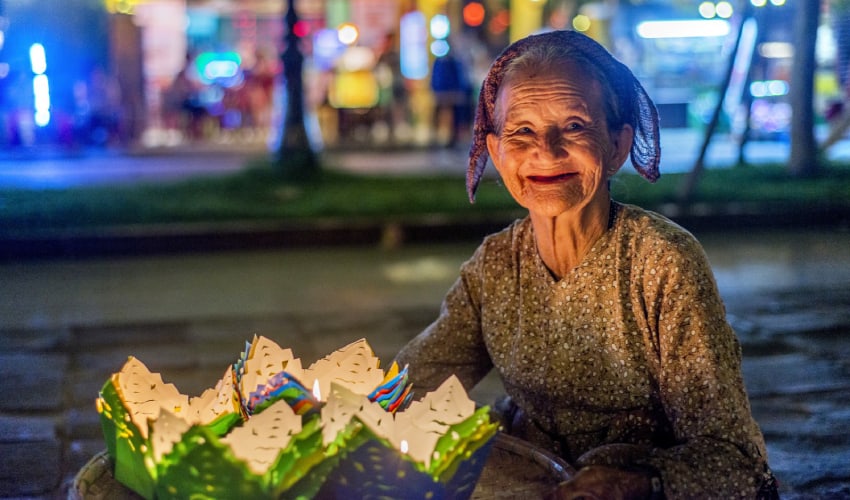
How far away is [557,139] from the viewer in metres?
2.30

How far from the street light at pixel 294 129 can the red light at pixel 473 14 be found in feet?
39.9

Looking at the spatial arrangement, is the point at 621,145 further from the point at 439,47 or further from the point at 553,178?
the point at 439,47

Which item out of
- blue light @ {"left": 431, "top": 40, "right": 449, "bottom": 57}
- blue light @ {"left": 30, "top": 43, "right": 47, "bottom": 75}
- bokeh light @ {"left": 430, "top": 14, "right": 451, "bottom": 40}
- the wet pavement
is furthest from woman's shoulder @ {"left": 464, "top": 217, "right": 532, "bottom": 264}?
bokeh light @ {"left": 430, "top": 14, "right": 451, "bottom": 40}

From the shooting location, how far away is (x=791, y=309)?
648 centimetres

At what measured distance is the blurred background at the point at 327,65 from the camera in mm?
20438

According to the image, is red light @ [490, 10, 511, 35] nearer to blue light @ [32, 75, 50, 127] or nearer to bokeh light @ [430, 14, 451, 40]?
bokeh light @ [430, 14, 451, 40]

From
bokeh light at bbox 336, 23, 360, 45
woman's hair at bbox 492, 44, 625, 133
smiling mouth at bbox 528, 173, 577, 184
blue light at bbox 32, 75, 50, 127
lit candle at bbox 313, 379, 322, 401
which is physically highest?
woman's hair at bbox 492, 44, 625, 133

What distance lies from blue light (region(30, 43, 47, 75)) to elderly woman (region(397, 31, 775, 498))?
19.5m

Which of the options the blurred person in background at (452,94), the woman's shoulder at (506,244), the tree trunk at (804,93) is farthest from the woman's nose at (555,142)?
the blurred person in background at (452,94)

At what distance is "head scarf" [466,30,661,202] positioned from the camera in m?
2.34

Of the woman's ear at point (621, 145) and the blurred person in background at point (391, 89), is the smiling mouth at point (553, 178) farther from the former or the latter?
the blurred person in background at point (391, 89)

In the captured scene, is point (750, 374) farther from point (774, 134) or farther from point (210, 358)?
point (774, 134)

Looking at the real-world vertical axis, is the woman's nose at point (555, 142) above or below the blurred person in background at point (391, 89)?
above

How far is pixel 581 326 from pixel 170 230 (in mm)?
7350
